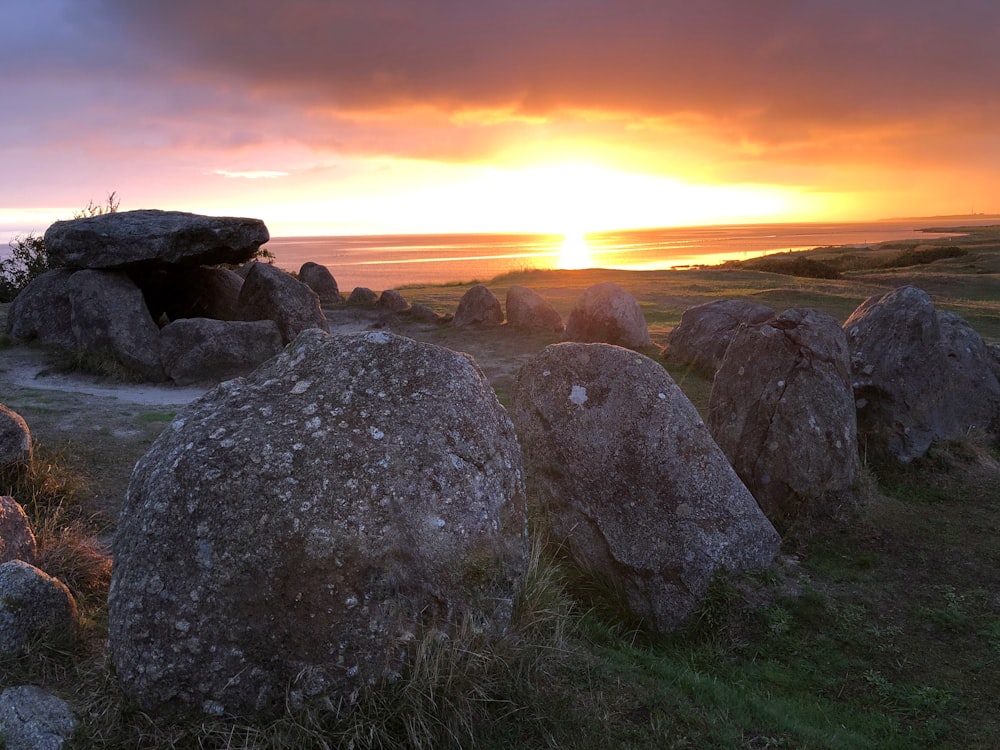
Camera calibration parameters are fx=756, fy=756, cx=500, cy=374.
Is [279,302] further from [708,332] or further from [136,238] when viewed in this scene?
[708,332]

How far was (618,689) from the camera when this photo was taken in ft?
16.5

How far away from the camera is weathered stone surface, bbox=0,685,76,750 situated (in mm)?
4047

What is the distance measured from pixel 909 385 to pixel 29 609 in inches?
433

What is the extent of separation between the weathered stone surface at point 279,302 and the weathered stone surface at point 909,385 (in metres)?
12.6

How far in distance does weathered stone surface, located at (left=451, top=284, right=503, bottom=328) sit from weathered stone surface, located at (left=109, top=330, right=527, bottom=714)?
55.4 ft

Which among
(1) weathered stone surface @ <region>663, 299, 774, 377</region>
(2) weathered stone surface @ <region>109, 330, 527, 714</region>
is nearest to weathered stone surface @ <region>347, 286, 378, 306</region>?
(1) weathered stone surface @ <region>663, 299, 774, 377</region>

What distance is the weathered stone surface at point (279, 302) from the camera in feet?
61.8

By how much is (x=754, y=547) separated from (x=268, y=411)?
190 inches

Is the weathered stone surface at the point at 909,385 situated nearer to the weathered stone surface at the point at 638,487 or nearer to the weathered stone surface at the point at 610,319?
the weathered stone surface at the point at 638,487

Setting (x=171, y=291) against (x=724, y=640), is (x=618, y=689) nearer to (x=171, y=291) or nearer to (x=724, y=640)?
(x=724, y=640)

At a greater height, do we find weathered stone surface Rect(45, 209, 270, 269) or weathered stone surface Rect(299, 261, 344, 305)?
weathered stone surface Rect(45, 209, 270, 269)

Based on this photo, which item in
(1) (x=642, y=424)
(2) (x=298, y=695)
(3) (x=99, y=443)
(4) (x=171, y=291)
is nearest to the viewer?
(2) (x=298, y=695)

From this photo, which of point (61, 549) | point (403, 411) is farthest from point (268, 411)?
point (61, 549)

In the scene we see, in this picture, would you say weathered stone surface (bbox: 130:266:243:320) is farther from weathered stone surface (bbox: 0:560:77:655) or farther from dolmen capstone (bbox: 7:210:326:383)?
weathered stone surface (bbox: 0:560:77:655)
